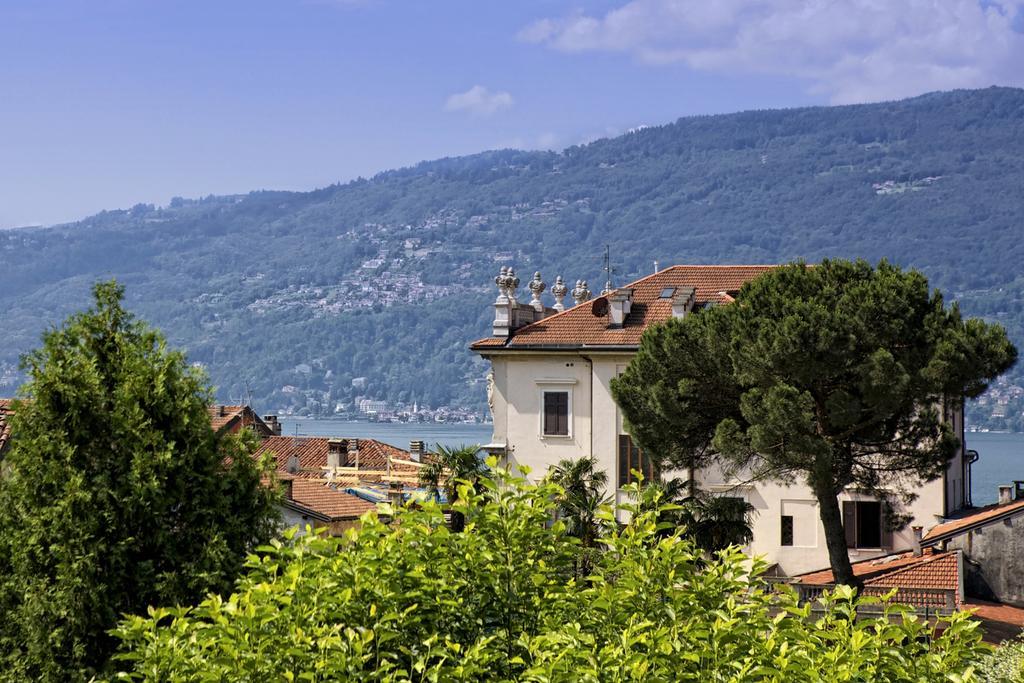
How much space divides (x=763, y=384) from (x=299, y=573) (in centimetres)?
2799

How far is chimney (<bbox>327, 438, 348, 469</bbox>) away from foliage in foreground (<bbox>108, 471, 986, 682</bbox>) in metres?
51.4

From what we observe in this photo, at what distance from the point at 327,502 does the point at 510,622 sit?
3182 cm

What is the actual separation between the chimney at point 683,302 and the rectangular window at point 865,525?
302 inches

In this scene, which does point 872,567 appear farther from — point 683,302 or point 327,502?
point 327,502

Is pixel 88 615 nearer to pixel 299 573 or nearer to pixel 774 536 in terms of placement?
pixel 299 573

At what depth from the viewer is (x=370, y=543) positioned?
39.0 ft

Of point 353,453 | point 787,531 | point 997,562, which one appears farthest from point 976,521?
point 353,453

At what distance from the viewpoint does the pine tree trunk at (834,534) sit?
3912 centimetres

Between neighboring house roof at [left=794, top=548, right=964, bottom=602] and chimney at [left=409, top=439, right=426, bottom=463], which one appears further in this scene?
chimney at [left=409, top=439, right=426, bottom=463]

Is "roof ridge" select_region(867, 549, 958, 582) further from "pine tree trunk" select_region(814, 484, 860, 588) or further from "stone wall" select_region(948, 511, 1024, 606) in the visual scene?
"pine tree trunk" select_region(814, 484, 860, 588)

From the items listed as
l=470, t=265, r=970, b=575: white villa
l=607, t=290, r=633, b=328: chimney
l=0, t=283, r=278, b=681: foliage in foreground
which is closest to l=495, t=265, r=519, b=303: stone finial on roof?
l=470, t=265, r=970, b=575: white villa

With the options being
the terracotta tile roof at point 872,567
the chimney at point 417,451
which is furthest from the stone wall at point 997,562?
the chimney at point 417,451

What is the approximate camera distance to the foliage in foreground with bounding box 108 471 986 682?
411 inches

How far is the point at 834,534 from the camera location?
39.6 metres
